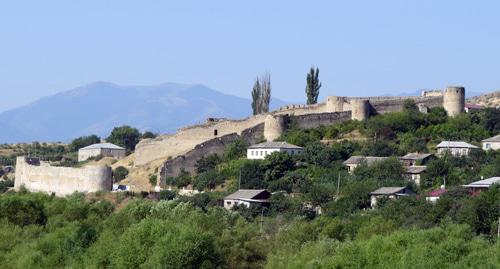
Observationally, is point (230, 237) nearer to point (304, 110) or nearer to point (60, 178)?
point (60, 178)

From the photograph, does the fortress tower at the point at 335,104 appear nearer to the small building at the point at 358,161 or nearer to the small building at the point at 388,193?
the small building at the point at 358,161

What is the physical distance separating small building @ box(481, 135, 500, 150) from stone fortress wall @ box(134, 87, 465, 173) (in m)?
5.17

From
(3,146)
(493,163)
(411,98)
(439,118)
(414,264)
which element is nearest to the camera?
(414,264)

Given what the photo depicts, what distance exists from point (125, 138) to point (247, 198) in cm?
2932

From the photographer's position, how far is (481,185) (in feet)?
166

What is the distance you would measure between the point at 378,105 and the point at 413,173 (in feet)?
38.2

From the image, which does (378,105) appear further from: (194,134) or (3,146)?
(3,146)

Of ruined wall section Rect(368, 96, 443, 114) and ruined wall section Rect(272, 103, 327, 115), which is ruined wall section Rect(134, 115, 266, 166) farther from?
ruined wall section Rect(368, 96, 443, 114)

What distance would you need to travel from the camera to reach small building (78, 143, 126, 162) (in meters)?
75.3

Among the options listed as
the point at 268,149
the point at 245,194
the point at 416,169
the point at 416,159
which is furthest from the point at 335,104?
the point at 245,194

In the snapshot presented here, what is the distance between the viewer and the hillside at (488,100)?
71.1 meters

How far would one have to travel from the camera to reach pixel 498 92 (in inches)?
2916

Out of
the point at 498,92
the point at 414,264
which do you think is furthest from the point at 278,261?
the point at 498,92

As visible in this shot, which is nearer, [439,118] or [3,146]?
[439,118]
